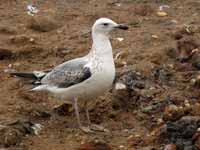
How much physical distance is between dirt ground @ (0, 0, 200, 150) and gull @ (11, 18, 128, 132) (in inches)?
11.1

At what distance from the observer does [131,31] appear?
9617mm

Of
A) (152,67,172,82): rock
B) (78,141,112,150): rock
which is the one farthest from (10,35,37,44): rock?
(78,141,112,150): rock

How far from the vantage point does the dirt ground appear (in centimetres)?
654

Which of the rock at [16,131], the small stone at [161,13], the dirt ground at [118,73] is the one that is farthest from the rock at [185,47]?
the rock at [16,131]

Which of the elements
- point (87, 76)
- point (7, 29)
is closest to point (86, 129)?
point (87, 76)

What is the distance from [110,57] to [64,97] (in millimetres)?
584

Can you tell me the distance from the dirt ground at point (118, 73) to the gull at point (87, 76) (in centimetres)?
28

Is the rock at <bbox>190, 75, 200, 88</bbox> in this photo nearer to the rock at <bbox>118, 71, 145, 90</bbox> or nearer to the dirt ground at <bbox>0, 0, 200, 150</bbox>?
the dirt ground at <bbox>0, 0, 200, 150</bbox>

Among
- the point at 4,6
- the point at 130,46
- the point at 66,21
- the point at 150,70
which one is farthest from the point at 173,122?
the point at 4,6

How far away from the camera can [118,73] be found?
790 cm

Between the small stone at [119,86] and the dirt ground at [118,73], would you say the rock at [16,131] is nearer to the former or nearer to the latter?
the dirt ground at [118,73]

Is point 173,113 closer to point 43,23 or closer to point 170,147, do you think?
point 170,147

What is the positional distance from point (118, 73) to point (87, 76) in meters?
1.10

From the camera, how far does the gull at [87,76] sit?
6801 millimetres
